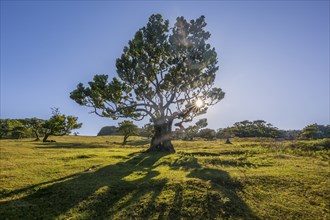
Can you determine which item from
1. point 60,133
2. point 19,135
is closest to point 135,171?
point 60,133

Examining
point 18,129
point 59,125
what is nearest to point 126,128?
point 59,125

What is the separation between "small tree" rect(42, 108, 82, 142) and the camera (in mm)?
60344

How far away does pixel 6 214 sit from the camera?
1182 centimetres

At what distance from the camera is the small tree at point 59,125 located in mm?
60344

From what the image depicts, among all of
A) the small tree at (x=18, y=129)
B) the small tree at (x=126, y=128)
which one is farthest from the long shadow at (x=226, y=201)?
the small tree at (x=18, y=129)

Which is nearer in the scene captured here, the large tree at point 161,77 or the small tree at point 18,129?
the large tree at point 161,77

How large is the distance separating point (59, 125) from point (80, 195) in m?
51.8

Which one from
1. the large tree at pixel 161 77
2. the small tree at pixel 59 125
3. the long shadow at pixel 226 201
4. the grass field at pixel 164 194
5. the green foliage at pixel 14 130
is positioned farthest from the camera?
the green foliage at pixel 14 130

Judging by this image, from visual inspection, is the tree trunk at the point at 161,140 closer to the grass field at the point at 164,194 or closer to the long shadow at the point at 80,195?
the grass field at the point at 164,194

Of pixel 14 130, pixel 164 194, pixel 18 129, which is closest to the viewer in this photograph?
pixel 164 194

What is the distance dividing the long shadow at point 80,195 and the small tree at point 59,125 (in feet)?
152

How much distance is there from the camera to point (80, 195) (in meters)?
14.2

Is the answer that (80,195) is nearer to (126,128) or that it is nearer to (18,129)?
(126,128)

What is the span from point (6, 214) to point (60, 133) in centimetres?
5696
